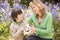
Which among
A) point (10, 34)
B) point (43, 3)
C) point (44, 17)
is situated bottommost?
point (10, 34)

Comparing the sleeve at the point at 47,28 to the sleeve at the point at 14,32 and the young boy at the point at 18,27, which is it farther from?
the sleeve at the point at 14,32

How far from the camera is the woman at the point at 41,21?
191 cm

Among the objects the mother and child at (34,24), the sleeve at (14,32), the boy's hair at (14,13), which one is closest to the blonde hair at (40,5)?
the mother and child at (34,24)

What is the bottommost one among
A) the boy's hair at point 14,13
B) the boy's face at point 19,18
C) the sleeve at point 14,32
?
the sleeve at point 14,32

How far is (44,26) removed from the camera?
192 centimetres

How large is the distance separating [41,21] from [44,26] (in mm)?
55

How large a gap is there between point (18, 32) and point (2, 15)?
0.23 m

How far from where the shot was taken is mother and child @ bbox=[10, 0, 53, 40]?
1.91m

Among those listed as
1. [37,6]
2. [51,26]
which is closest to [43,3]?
[37,6]

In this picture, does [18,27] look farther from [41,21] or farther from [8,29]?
[41,21]

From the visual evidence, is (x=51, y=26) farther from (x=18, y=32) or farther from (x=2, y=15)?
(x=2, y=15)

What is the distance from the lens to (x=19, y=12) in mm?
1927

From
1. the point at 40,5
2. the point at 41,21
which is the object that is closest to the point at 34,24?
the point at 41,21

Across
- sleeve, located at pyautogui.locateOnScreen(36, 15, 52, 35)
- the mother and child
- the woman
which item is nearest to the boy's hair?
the mother and child
